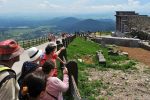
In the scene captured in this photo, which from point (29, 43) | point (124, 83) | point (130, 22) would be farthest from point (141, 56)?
point (130, 22)

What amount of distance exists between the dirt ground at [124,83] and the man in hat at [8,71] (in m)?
7.65

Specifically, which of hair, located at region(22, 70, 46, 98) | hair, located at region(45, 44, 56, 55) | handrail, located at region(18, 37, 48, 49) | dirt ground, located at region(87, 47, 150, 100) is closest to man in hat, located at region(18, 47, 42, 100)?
hair, located at region(22, 70, 46, 98)

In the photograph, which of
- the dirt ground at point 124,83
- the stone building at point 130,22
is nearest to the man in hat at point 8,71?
the dirt ground at point 124,83

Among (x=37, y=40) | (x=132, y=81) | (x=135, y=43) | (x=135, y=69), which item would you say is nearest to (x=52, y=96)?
(x=132, y=81)

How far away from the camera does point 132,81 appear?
57.7ft

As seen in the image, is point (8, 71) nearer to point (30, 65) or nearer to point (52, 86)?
point (52, 86)

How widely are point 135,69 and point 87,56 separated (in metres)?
6.64

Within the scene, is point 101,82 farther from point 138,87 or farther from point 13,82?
point 13,82

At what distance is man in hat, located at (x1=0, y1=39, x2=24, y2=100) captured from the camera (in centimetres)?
580

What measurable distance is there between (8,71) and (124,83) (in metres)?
11.4

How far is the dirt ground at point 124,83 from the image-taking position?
1465cm

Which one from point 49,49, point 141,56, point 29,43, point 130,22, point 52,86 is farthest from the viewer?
point 130,22

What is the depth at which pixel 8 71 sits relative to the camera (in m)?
5.98

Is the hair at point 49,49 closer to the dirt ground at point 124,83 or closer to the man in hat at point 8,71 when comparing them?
the dirt ground at point 124,83
